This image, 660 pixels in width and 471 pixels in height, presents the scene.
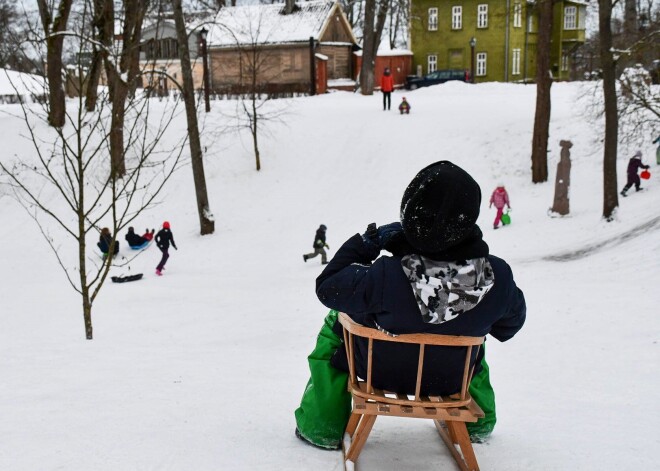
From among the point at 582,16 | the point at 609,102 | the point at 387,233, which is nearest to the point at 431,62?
the point at 582,16

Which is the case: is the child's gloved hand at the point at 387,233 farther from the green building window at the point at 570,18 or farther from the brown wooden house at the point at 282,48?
the green building window at the point at 570,18

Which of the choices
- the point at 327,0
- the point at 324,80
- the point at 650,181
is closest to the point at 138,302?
the point at 650,181

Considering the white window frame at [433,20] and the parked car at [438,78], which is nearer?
→ the parked car at [438,78]

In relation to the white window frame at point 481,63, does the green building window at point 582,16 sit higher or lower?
higher

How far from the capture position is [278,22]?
1587 inches

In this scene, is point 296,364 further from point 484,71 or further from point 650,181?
point 484,71

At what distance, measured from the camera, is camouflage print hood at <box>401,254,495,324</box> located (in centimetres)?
288

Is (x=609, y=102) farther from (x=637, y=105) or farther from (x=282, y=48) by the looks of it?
(x=282, y=48)

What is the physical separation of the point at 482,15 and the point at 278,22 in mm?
13639

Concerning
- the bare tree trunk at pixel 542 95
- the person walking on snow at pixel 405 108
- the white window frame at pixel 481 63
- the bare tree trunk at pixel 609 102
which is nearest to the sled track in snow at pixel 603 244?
the bare tree trunk at pixel 609 102

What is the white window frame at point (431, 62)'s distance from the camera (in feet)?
147

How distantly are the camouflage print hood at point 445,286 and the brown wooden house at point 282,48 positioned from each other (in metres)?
34.9

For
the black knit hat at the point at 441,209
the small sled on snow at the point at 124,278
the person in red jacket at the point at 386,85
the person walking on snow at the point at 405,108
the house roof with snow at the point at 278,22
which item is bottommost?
the small sled on snow at the point at 124,278

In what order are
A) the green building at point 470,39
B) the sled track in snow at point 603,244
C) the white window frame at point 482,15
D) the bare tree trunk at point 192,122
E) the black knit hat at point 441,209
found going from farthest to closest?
the green building at point 470,39 < the white window frame at point 482,15 < the bare tree trunk at point 192,122 < the sled track in snow at point 603,244 < the black knit hat at point 441,209
